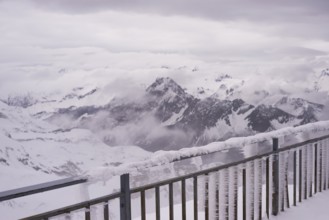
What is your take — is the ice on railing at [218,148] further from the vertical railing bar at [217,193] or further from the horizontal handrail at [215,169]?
the vertical railing bar at [217,193]

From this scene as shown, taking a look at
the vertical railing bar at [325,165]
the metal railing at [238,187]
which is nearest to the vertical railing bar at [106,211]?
the metal railing at [238,187]

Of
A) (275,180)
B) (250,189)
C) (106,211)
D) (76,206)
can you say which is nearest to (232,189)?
(250,189)

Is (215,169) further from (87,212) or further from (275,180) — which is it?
(87,212)

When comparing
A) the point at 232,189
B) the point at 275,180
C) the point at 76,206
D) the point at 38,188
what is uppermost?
the point at 38,188

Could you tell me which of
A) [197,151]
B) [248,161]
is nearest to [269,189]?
[248,161]

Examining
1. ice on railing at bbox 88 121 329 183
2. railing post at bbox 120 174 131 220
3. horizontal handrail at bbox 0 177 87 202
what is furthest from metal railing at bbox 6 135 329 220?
horizontal handrail at bbox 0 177 87 202

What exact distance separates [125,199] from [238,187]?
1.96 metres

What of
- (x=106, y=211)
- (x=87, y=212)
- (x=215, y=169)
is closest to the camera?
(x=87, y=212)

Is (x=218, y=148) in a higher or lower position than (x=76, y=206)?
higher

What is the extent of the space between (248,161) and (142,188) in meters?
1.76

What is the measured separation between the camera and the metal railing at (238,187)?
3477 millimetres

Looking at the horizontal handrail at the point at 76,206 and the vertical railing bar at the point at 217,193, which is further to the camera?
the vertical railing bar at the point at 217,193

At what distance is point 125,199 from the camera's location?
3441 millimetres

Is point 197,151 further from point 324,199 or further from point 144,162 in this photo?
point 324,199
